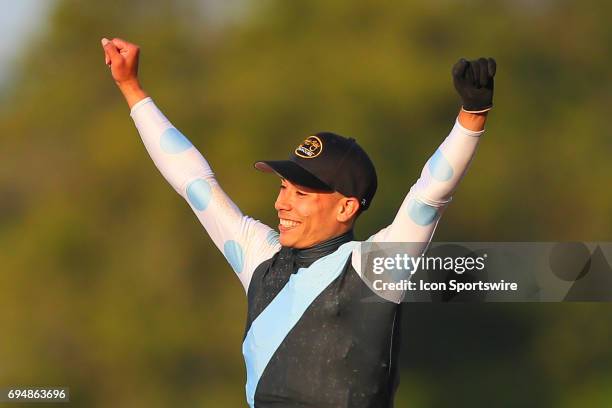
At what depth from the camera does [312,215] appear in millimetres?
2365

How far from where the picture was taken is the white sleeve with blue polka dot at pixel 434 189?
2.08m

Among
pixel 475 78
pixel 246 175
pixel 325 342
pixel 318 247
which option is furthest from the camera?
pixel 246 175

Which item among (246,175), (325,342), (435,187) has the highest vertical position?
(435,187)

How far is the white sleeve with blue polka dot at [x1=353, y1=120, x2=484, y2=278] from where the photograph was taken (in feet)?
6.82

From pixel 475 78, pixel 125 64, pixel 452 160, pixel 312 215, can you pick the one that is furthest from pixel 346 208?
pixel 125 64

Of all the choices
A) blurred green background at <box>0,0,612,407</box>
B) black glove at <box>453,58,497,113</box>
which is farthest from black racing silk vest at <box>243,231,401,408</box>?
blurred green background at <box>0,0,612,407</box>

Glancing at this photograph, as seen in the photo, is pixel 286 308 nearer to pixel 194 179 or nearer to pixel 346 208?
pixel 346 208

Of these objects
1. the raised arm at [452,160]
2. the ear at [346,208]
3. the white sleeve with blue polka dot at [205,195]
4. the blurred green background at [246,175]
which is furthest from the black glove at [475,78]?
the blurred green background at [246,175]

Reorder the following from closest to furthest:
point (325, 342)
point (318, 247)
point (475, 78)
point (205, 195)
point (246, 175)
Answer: point (475, 78) < point (325, 342) < point (318, 247) < point (205, 195) < point (246, 175)

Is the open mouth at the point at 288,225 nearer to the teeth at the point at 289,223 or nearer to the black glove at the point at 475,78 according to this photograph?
the teeth at the point at 289,223

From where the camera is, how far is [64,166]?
491 centimetres

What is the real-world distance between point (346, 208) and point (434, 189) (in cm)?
34

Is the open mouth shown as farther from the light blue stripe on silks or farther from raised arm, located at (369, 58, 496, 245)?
raised arm, located at (369, 58, 496, 245)

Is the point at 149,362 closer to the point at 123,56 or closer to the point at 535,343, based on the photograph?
the point at 535,343
